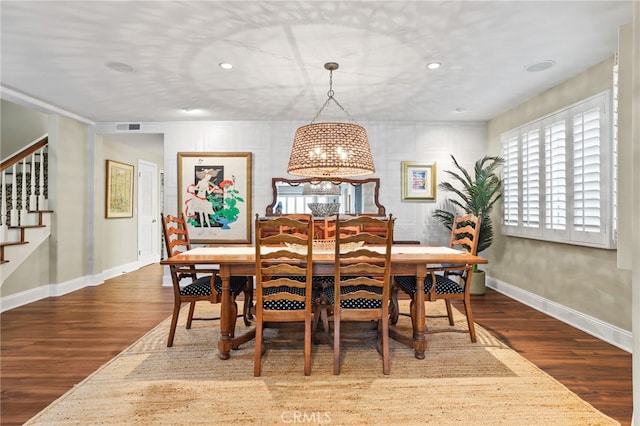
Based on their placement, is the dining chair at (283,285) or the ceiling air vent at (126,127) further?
the ceiling air vent at (126,127)

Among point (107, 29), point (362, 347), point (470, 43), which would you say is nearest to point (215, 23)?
point (107, 29)

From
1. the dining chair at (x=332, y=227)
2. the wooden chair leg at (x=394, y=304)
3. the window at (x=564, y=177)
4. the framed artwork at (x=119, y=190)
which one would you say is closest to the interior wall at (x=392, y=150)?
the window at (x=564, y=177)

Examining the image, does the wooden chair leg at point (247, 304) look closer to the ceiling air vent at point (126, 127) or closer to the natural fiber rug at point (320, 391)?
the natural fiber rug at point (320, 391)

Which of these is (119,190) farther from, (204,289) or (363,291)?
(363,291)

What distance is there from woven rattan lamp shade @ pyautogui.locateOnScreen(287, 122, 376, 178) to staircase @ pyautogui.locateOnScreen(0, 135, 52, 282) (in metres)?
→ 3.46

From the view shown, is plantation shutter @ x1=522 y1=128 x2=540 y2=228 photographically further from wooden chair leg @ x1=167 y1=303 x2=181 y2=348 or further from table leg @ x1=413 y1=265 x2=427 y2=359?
wooden chair leg @ x1=167 y1=303 x2=181 y2=348

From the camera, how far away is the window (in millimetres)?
2990

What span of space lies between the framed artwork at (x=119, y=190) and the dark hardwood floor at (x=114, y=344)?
5.50 feet

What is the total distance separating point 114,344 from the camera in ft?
9.50

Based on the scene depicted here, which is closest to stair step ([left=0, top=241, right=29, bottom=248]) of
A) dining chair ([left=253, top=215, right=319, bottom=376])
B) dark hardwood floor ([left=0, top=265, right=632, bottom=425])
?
dark hardwood floor ([left=0, top=265, right=632, bottom=425])

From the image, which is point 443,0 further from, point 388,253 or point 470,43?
point 388,253

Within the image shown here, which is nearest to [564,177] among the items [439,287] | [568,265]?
[568,265]

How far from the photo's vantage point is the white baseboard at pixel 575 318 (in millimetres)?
2817

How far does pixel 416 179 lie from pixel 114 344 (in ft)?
13.6
